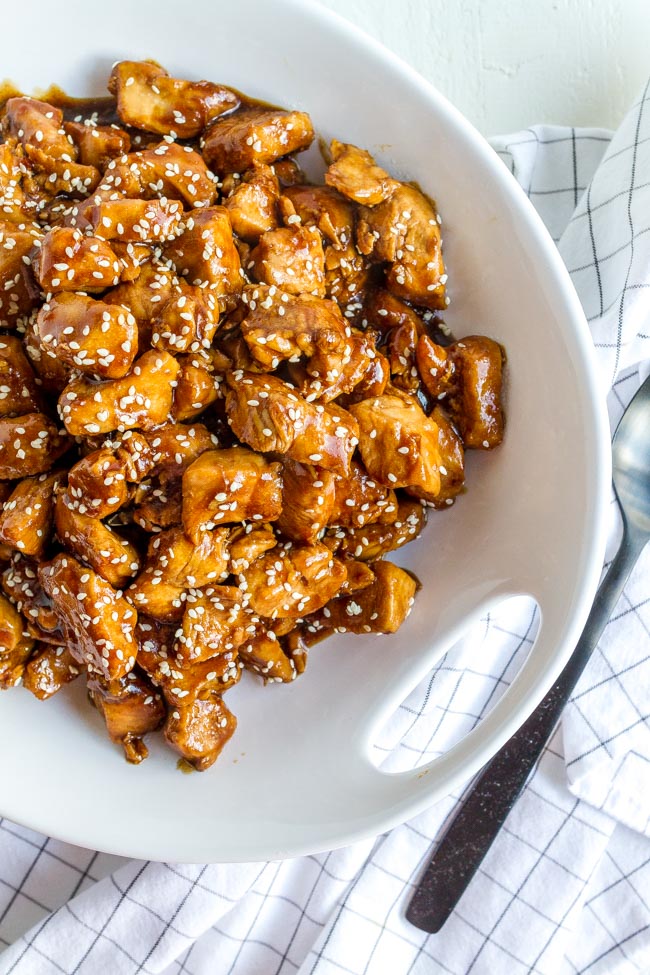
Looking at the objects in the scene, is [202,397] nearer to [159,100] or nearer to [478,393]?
[478,393]

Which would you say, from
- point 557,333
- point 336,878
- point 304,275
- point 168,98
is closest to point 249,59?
point 168,98

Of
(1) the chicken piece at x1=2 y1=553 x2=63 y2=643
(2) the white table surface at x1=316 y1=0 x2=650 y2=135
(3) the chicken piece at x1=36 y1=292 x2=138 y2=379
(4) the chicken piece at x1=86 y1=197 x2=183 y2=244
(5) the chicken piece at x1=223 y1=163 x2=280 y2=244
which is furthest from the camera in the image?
(2) the white table surface at x1=316 y1=0 x2=650 y2=135

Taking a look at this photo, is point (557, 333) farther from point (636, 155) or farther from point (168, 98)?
point (168, 98)

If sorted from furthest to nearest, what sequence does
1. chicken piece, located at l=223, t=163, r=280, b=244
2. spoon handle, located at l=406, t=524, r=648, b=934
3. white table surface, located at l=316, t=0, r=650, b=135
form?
white table surface, located at l=316, t=0, r=650, b=135 → spoon handle, located at l=406, t=524, r=648, b=934 → chicken piece, located at l=223, t=163, r=280, b=244

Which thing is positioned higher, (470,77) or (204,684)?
(470,77)

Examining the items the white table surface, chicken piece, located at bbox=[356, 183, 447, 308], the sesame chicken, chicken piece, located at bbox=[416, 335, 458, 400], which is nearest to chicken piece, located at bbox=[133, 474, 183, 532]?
the sesame chicken

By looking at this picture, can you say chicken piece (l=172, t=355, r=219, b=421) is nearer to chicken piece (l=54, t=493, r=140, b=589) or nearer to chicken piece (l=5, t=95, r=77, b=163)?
chicken piece (l=54, t=493, r=140, b=589)

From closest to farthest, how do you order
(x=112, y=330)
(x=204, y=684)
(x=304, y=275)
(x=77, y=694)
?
(x=112, y=330), (x=304, y=275), (x=204, y=684), (x=77, y=694)
